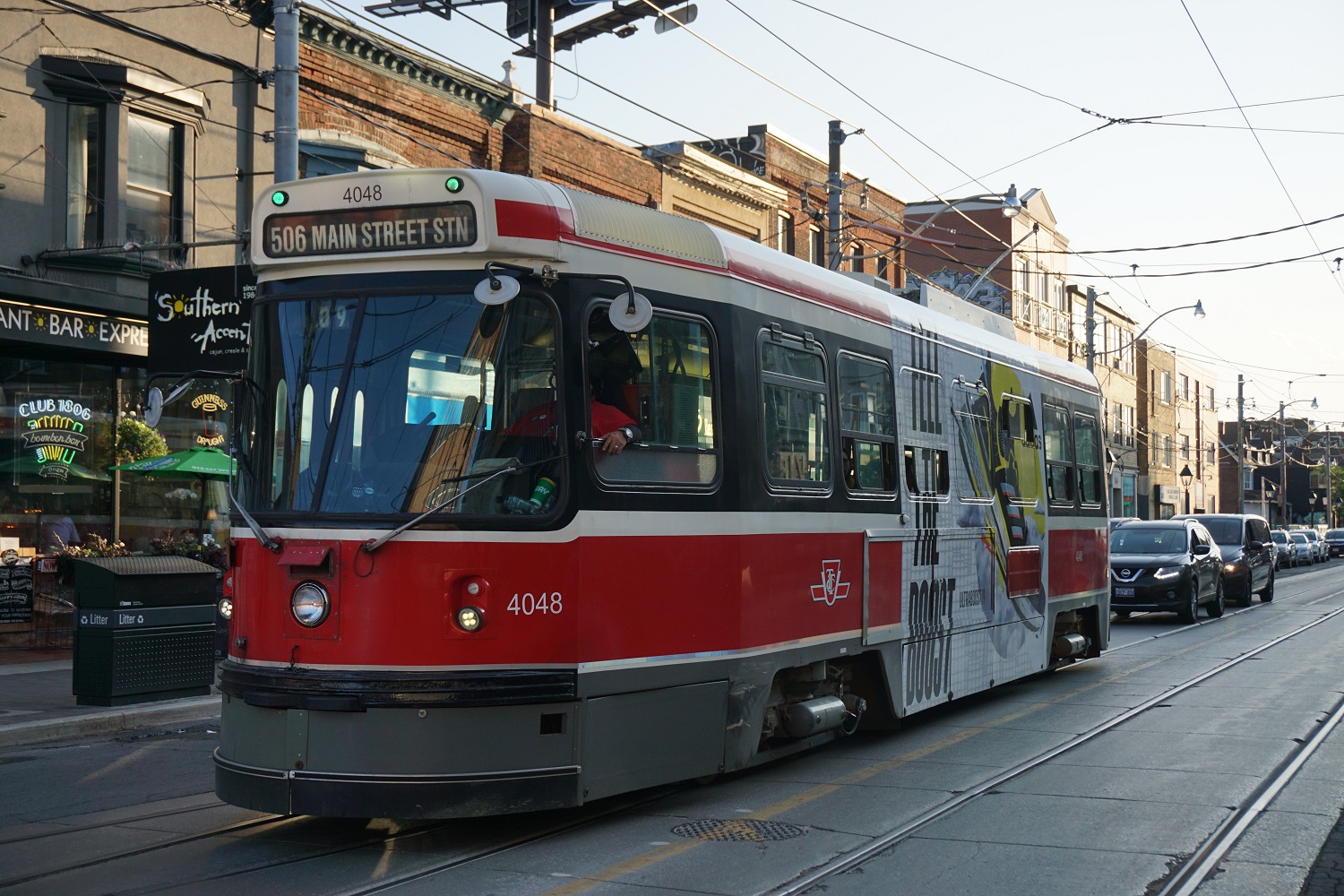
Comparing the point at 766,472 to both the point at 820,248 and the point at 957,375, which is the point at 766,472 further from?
the point at 820,248

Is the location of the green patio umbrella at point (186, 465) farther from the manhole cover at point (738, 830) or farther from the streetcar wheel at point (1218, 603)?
the streetcar wheel at point (1218, 603)

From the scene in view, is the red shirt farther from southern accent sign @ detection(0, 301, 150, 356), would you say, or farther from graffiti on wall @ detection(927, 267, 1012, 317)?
graffiti on wall @ detection(927, 267, 1012, 317)

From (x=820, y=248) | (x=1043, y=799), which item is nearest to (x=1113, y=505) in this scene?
(x=820, y=248)

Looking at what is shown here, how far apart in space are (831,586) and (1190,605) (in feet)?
51.2

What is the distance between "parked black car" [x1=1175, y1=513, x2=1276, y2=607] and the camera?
27.4 meters

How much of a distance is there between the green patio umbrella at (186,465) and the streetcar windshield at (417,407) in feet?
32.1

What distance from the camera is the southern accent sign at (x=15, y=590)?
1627 centimetres

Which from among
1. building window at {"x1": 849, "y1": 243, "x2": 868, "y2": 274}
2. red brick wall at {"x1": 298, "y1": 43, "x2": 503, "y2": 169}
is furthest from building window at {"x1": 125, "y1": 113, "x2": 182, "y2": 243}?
building window at {"x1": 849, "y1": 243, "x2": 868, "y2": 274}

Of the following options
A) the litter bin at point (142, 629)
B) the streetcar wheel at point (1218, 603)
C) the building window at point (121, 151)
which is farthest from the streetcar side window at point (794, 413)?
the streetcar wheel at point (1218, 603)

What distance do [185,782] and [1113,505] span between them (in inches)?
2210

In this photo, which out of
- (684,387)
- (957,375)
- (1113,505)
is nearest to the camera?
(684,387)

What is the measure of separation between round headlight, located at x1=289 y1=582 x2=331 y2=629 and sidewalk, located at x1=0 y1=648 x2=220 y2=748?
17.5 feet

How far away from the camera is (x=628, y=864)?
6551mm

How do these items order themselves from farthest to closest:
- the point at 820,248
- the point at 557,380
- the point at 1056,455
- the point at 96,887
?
the point at 820,248 < the point at 1056,455 < the point at 557,380 < the point at 96,887
